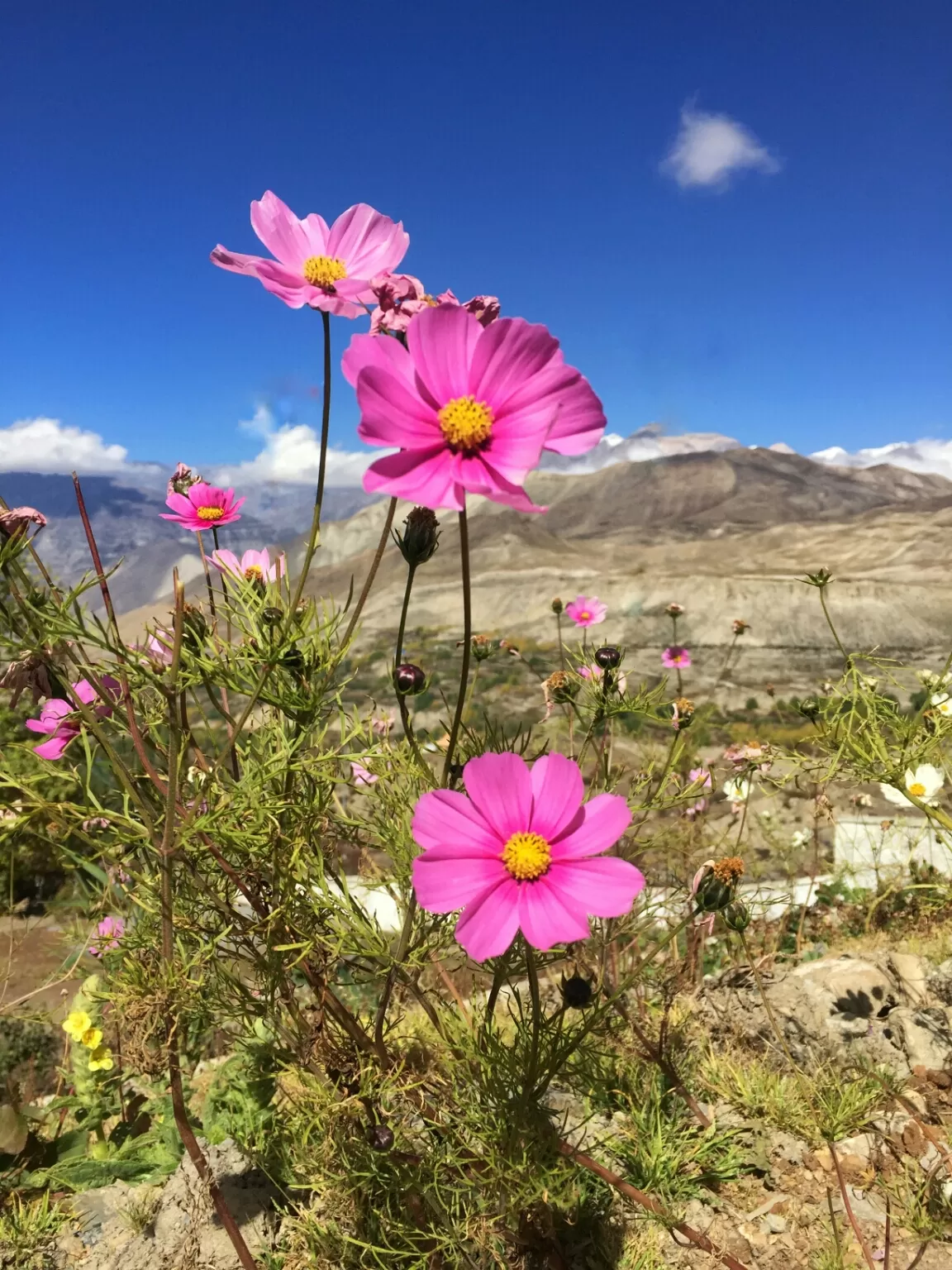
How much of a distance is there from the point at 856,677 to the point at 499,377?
106 centimetres

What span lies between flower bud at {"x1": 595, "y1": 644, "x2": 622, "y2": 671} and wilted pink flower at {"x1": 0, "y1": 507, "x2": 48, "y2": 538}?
37.2 inches

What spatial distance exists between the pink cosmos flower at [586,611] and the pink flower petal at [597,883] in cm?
218

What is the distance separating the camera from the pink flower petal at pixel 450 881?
0.75 meters

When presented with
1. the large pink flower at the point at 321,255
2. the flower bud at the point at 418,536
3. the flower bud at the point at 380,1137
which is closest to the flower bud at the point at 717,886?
the flower bud at the point at 380,1137

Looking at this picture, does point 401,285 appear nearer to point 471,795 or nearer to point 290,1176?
point 471,795

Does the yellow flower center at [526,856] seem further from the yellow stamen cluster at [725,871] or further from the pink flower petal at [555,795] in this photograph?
the yellow stamen cluster at [725,871]

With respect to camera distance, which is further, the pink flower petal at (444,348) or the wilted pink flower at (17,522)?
the wilted pink flower at (17,522)

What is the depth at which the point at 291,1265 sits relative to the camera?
4.30 feet

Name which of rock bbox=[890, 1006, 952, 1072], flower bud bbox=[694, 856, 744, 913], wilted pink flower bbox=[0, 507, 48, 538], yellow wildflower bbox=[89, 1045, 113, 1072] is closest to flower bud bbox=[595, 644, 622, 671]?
flower bud bbox=[694, 856, 744, 913]

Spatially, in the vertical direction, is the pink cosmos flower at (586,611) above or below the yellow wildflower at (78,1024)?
above

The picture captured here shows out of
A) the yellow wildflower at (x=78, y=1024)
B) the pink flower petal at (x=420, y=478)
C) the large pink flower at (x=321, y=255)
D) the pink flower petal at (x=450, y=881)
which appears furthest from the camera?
the yellow wildflower at (x=78, y=1024)

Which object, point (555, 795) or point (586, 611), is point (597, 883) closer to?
point (555, 795)

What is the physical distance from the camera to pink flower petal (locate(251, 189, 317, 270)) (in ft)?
3.03

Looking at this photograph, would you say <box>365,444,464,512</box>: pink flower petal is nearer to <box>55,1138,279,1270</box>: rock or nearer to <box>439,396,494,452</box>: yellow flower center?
<box>439,396,494,452</box>: yellow flower center
